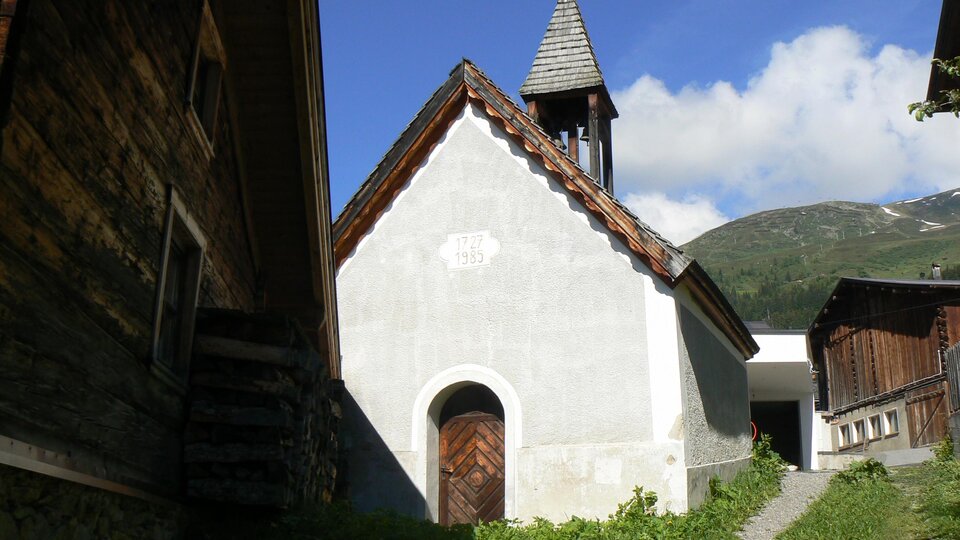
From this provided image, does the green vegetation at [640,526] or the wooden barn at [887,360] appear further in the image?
the wooden barn at [887,360]

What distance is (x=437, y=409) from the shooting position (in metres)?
13.8

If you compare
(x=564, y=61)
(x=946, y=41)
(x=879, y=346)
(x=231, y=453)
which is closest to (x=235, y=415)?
(x=231, y=453)

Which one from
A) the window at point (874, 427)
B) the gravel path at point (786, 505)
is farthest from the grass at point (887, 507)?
the window at point (874, 427)

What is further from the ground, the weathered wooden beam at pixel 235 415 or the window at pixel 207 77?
the window at pixel 207 77

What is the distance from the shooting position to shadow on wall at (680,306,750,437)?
13.6m

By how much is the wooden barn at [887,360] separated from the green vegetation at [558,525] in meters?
9.74

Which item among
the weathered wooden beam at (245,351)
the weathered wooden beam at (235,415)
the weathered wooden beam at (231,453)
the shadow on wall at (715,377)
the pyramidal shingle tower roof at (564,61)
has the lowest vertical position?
the weathered wooden beam at (231,453)

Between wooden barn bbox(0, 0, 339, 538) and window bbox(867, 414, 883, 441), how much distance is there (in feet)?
83.2

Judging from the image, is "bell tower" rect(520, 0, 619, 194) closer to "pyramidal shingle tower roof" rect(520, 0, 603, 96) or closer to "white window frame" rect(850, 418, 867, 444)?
"pyramidal shingle tower roof" rect(520, 0, 603, 96)

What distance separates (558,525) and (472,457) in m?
1.91

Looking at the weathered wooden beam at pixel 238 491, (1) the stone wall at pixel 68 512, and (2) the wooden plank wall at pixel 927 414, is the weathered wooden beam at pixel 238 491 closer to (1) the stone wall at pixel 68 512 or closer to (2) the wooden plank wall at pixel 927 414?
(1) the stone wall at pixel 68 512

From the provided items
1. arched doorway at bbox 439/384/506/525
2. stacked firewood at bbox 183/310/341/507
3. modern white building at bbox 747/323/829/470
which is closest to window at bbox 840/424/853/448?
modern white building at bbox 747/323/829/470

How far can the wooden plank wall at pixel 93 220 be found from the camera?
4.14 m

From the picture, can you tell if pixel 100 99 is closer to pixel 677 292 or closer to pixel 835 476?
pixel 677 292
